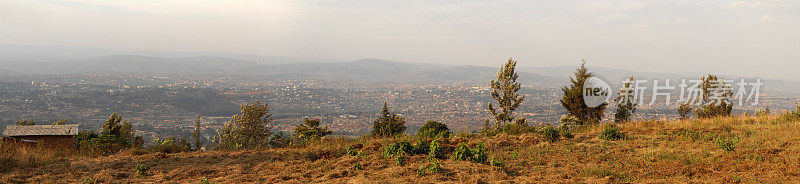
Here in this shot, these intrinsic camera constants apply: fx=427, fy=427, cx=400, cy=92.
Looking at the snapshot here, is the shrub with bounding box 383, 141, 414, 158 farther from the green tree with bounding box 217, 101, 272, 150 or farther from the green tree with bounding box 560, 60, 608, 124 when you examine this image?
the green tree with bounding box 217, 101, 272, 150

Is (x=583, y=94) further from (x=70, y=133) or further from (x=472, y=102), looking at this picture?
(x=472, y=102)

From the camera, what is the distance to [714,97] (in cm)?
4584

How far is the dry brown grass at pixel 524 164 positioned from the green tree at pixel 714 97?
1448 inches

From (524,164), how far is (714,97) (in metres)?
48.1

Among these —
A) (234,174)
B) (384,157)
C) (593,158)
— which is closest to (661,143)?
(593,158)

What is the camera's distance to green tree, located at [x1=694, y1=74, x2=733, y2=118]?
43.2 meters

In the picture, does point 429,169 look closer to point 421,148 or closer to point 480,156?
point 480,156

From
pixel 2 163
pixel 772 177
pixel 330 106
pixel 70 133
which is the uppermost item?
pixel 772 177

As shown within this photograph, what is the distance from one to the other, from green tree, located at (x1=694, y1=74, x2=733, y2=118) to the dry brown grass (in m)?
36.8

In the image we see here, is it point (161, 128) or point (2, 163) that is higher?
point (2, 163)

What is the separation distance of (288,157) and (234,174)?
2.17 metres

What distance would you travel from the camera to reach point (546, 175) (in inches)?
315

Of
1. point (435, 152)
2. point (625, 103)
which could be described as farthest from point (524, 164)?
point (625, 103)
